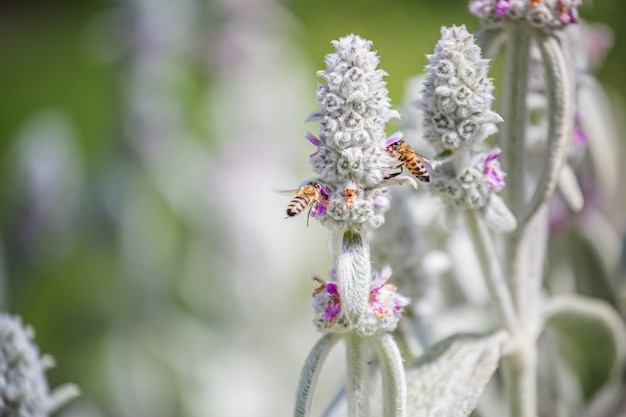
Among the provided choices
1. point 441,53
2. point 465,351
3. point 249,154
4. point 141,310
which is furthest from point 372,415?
point 249,154

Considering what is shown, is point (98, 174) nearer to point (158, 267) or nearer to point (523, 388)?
point (158, 267)

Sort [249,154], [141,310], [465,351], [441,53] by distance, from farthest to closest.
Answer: [249,154] → [141,310] → [465,351] → [441,53]

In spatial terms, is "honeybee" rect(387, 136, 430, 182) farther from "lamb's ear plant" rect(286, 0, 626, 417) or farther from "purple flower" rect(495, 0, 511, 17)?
"purple flower" rect(495, 0, 511, 17)

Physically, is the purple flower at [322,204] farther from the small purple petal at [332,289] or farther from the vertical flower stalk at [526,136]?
the vertical flower stalk at [526,136]

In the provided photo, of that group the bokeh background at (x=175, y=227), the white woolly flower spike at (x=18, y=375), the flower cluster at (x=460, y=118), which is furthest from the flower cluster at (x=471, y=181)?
the bokeh background at (x=175, y=227)

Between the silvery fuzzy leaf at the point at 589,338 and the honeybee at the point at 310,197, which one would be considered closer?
the honeybee at the point at 310,197

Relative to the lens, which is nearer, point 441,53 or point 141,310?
point 441,53

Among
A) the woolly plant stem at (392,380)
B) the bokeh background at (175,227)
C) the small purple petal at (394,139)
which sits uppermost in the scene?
the bokeh background at (175,227)

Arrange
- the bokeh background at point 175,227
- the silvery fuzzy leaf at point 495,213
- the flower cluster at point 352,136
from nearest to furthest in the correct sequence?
the flower cluster at point 352,136, the silvery fuzzy leaf at point 495,213, the bokeh background at point 175,227
